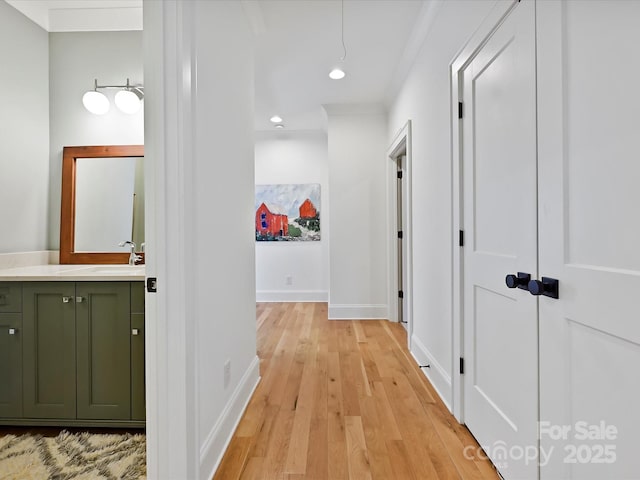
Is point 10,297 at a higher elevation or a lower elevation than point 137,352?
higher

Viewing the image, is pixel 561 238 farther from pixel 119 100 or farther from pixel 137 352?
pixel 119 100

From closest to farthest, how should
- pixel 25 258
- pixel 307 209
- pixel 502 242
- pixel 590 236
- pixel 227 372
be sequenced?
pixel 590 236
pixel 502 242
pixel 227 372
pixel 25 258
pixel 307 209

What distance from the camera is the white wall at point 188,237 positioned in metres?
1.22

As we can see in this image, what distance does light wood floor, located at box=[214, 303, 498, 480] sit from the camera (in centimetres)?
153

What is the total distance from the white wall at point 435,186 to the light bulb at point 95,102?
236 centimetres

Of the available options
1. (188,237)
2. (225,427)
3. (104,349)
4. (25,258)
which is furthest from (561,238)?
(25,258)

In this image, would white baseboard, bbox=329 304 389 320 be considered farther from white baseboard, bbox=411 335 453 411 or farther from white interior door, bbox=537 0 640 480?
white interior door, bbox=537 0 640 480

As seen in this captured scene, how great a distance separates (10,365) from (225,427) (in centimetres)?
127

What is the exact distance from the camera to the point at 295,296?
543cm

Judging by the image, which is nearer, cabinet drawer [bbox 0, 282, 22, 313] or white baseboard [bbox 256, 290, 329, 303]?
cabinet drawer [bbox 0, 282, 22, 313]

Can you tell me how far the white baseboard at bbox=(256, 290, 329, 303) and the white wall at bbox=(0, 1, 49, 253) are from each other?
11.0ft

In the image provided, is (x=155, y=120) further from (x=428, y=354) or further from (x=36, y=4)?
(x=428, y=354)

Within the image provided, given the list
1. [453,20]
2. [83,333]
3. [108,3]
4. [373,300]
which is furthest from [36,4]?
[373,300]

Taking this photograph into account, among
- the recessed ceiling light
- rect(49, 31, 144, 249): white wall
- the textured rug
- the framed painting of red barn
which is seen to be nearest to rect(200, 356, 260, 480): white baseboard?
the textured rug
